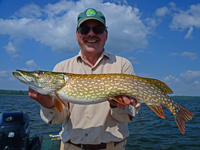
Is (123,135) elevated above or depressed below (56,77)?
below

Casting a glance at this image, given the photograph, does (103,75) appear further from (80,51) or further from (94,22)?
(94,22)

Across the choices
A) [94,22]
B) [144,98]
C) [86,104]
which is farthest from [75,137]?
[94,22]

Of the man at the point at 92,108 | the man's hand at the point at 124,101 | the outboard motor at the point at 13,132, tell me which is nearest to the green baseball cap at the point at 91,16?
the man at the point at 92,108

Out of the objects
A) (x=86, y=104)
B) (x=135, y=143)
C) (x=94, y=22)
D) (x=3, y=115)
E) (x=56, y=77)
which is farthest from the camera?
(x=135, y=143)

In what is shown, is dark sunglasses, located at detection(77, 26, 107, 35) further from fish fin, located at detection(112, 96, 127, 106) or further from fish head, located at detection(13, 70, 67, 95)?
fish fin, located at detection(112, 96, 127, 106)

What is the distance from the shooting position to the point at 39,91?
8.37 ft

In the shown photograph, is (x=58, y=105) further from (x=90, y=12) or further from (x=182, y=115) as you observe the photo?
(x=182, y=115)

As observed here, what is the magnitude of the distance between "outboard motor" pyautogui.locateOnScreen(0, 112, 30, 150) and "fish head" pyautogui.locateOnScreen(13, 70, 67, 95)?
207 cm

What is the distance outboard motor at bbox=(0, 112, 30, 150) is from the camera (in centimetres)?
392

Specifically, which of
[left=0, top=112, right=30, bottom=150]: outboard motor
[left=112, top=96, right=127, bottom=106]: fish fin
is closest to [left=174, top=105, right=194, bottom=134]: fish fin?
[left=112, top=96, right=127, bottom=106]: fish fin

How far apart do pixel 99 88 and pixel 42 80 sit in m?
0.90

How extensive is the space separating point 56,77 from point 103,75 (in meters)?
0.74

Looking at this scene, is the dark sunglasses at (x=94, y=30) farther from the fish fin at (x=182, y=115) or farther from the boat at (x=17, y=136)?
the boat at (x=17, y=136)

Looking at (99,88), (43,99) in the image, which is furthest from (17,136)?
(99,88)
